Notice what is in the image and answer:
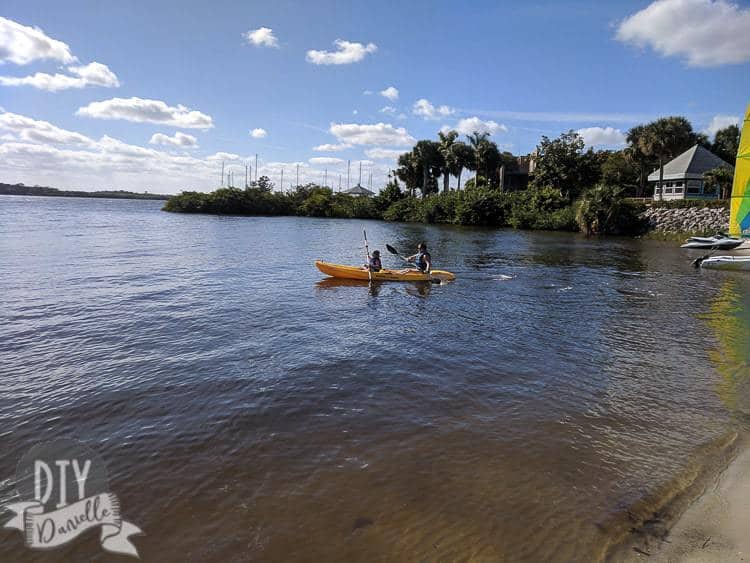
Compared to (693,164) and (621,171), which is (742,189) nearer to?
(693,164)

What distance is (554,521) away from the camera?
5.29m

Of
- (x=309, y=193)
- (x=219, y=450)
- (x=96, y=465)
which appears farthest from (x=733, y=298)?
(x=309, y=193)

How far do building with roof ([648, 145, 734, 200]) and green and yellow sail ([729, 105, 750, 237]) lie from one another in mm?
30389

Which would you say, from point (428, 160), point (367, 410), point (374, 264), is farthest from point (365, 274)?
point (428, 160)

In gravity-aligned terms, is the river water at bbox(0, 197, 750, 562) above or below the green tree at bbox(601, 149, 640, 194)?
below

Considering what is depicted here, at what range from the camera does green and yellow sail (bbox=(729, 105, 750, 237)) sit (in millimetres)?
21328

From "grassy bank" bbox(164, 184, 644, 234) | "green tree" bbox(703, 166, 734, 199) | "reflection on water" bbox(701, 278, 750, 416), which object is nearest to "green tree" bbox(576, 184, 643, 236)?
"grassy bank" bbox(164, 184, 644, 234)

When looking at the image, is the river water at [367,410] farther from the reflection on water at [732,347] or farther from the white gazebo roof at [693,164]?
the white gazebo roof at [693,164]

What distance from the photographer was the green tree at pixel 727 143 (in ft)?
212

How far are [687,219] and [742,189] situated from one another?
25.9 meters

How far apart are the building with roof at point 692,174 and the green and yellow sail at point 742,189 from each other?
30.4 metres

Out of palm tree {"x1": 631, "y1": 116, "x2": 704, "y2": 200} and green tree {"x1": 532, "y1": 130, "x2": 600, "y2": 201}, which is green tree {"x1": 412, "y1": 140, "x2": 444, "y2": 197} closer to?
green tree {"x1": 532, "y1": 130, "x2": 600, "y2": 201}

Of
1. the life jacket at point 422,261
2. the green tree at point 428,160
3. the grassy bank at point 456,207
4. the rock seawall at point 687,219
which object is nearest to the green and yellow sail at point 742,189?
the life jacket at point 422,261

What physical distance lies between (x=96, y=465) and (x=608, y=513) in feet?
21.0
